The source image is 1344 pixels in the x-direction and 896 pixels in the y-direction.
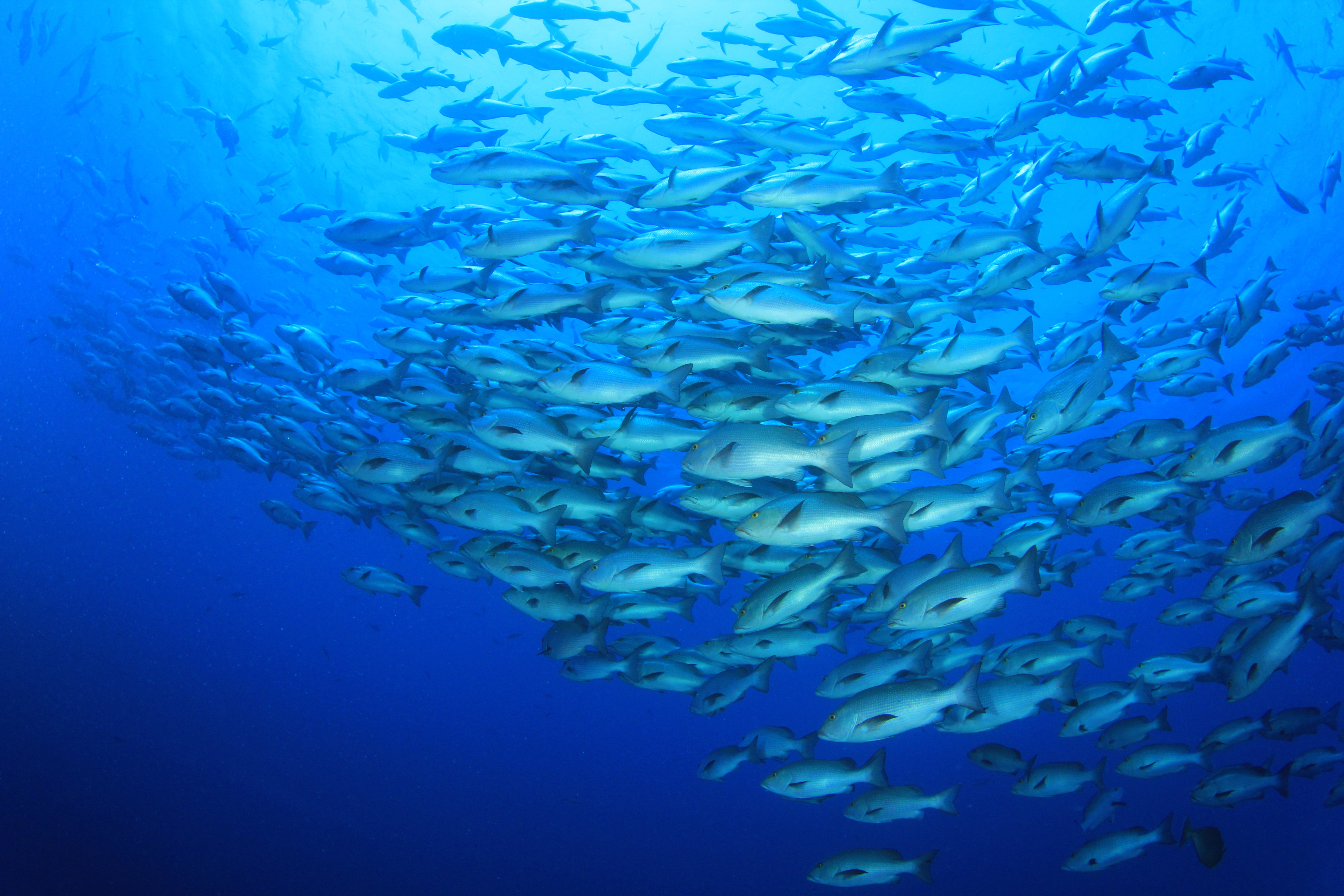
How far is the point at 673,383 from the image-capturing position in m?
4.34

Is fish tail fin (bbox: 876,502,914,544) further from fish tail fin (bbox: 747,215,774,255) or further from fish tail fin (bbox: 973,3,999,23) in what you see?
fish tail fin (bbox: 973,3,999,23)

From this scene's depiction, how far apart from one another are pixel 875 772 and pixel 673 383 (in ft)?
10.7

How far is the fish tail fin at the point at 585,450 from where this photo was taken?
15.6 feet

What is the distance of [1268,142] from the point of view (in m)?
14.3

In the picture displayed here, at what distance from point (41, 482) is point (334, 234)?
53690 mm

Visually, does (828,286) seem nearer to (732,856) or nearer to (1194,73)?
(1194,73)

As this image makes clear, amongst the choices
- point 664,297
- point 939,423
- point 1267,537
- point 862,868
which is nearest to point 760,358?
point 664,297

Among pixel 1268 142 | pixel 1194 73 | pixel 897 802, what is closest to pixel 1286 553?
pixel 1194 73

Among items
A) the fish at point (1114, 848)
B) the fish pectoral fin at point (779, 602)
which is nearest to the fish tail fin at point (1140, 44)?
the fish pectoral fin at point (779, 602)

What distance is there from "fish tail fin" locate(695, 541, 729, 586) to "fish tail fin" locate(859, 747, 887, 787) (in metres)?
1.76

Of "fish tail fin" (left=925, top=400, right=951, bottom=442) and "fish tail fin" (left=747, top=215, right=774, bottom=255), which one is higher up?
"fish tail fin" (left=747, top=215, right=774, bottom=255)

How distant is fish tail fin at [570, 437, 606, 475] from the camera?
4762 millimetres

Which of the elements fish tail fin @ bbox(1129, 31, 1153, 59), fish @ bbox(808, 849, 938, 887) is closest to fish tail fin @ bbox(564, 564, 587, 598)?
fish @ bbox(808, 849, 938, 887)

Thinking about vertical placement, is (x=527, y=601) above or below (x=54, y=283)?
below
